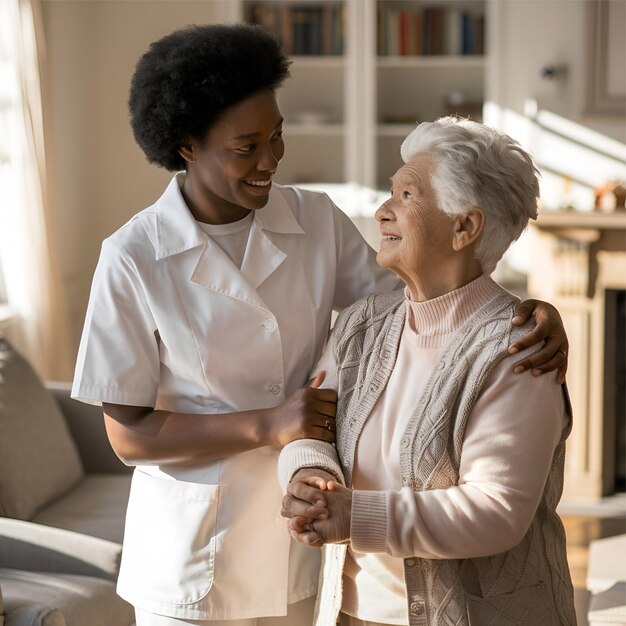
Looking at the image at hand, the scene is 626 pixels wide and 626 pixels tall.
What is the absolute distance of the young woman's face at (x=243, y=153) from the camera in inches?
62.0

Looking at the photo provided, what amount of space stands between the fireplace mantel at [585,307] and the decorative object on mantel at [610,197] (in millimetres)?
155

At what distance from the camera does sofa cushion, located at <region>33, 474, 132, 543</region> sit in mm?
2992

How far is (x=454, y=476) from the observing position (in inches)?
55.6

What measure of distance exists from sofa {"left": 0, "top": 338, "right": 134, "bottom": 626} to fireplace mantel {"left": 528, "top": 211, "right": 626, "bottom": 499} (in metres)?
2.14

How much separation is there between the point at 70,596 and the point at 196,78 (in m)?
1.51

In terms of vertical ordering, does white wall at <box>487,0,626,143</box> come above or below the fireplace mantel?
above

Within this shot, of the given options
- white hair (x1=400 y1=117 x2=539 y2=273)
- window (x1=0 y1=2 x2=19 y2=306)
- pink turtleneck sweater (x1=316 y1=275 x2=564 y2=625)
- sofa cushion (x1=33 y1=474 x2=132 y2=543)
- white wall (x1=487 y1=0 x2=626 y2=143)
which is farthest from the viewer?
white wall (x1=487 y1=0 x2=626 y2=143)

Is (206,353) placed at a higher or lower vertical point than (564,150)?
higher

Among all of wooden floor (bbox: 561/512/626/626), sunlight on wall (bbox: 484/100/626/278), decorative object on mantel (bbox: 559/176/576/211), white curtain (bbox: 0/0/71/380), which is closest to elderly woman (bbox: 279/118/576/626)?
wooden floor (bbox: 561/512/626/626)

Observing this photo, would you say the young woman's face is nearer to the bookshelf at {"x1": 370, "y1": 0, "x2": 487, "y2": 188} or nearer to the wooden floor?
the wooden floor

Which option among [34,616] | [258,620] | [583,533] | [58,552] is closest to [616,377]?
[583,533]

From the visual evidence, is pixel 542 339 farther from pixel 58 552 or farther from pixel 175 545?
pixel 58 552

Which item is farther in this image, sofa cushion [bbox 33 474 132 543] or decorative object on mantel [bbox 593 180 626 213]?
decorative object on mantel [bbox 593 180 626 213]

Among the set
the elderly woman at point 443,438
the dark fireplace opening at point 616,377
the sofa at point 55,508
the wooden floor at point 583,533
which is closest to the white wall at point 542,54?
the dark fireplace opening at point 616,377
